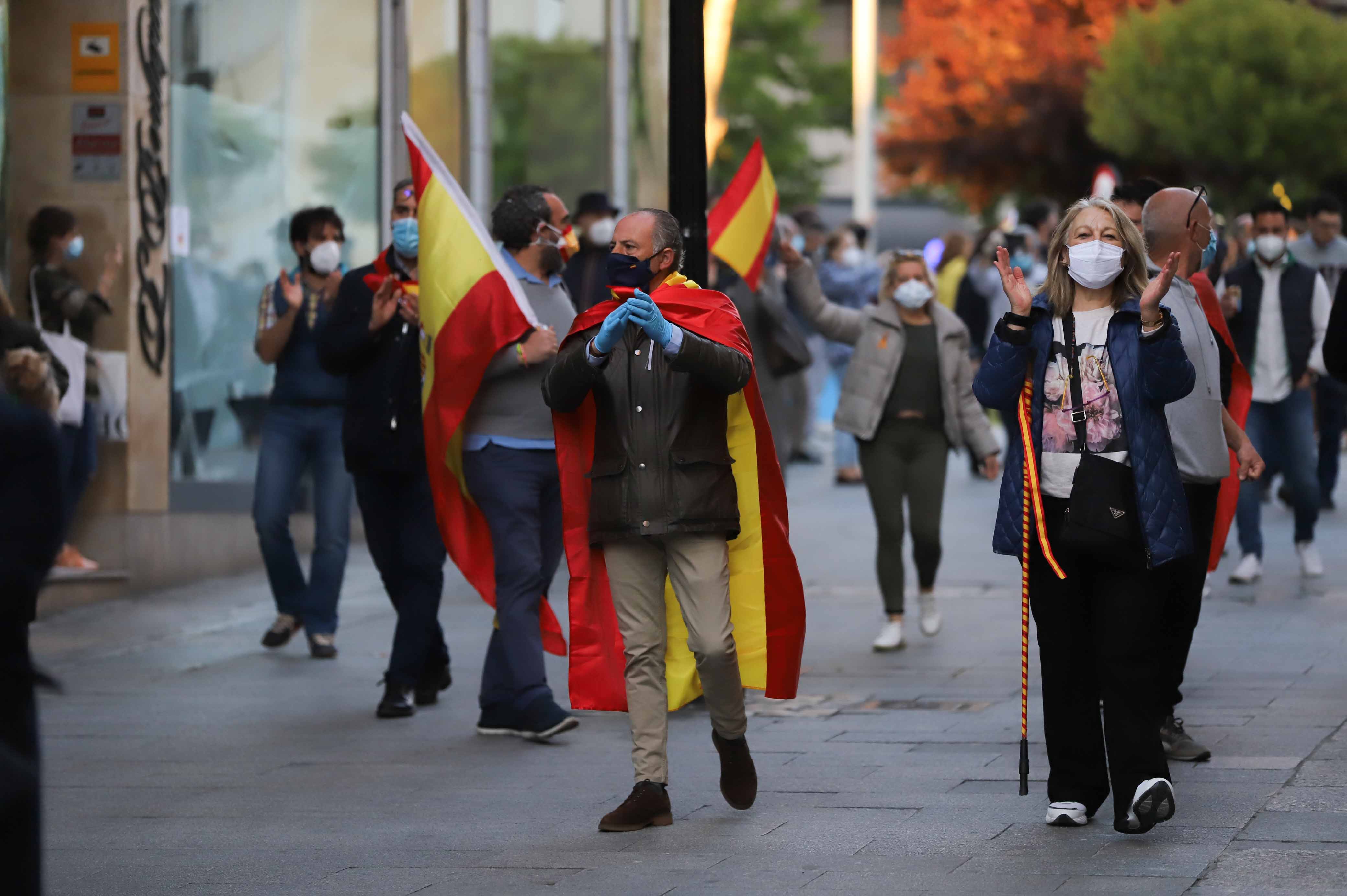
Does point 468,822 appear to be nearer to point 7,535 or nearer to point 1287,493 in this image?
point 7,535

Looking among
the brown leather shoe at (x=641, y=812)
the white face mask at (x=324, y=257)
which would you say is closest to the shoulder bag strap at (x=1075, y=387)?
the brown leather shoe at (x=641, y=812)

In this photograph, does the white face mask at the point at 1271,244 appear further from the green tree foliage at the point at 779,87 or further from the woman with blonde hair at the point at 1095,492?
the green tree foliage at the point at 779,87

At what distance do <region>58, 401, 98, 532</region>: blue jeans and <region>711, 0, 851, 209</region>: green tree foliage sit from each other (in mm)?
30350

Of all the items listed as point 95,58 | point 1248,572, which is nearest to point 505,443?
point 95,58

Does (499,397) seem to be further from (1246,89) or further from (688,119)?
(1246,89)

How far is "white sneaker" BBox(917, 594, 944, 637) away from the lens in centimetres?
1002

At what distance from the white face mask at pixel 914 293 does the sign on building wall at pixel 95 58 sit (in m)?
4.57

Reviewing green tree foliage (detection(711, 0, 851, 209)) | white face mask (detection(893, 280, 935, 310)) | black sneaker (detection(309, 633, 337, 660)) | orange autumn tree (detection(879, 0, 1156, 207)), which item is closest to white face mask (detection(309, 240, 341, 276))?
black sneaker (detection(309, 633, 337, 660))

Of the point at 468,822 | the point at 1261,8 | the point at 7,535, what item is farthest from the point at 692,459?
the point at 1261,8

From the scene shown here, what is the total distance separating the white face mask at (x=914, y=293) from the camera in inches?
384

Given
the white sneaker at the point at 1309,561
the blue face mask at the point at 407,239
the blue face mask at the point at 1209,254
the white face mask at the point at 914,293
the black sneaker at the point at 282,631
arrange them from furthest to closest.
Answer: the white sneaker at the point at 1309,561
the black sneaker at the point at 282,631
the white face mask at the point at 914,293
the blue face mask at the point at 407,239
the blue face mask at the point at 1209,254

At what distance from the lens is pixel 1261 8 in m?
32.1

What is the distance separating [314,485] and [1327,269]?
280 inches

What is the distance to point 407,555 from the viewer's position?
8258 mm
